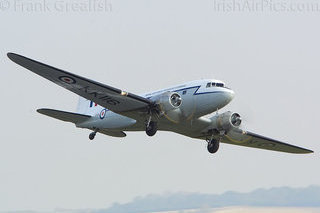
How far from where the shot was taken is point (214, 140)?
36.0m

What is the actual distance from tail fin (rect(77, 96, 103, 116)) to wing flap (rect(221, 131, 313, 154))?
28.5ft

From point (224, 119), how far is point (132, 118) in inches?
225

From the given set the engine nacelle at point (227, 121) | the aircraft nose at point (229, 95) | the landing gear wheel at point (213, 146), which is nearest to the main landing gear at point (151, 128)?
the aircraft nose at point (229, 95)

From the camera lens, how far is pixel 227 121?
34844mm

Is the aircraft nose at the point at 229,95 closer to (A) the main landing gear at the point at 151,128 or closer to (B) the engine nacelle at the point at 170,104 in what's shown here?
(B) the engine nacelle at the point at 170,104

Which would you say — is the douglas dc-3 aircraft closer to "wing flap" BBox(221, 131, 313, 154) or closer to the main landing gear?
the main landing gear

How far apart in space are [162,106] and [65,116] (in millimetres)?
8111

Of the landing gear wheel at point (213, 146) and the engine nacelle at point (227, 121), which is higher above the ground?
the engine nacelle at point (227, 121)

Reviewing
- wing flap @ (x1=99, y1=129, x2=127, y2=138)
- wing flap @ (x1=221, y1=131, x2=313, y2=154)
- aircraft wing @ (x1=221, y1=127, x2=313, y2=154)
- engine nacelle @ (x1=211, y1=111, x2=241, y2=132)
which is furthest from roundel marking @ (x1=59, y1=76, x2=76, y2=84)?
wing flap @ (x1=221, y1=131, x2=313, y2=154)

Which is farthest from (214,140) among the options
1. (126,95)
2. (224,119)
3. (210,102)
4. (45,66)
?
(45,66)

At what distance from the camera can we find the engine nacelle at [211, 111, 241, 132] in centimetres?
3478

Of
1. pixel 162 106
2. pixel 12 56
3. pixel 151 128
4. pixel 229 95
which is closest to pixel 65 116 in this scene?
pixel 151 128

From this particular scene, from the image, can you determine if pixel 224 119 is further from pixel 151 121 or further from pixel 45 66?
pixel 45 66

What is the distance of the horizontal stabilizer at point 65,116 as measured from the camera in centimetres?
3584
